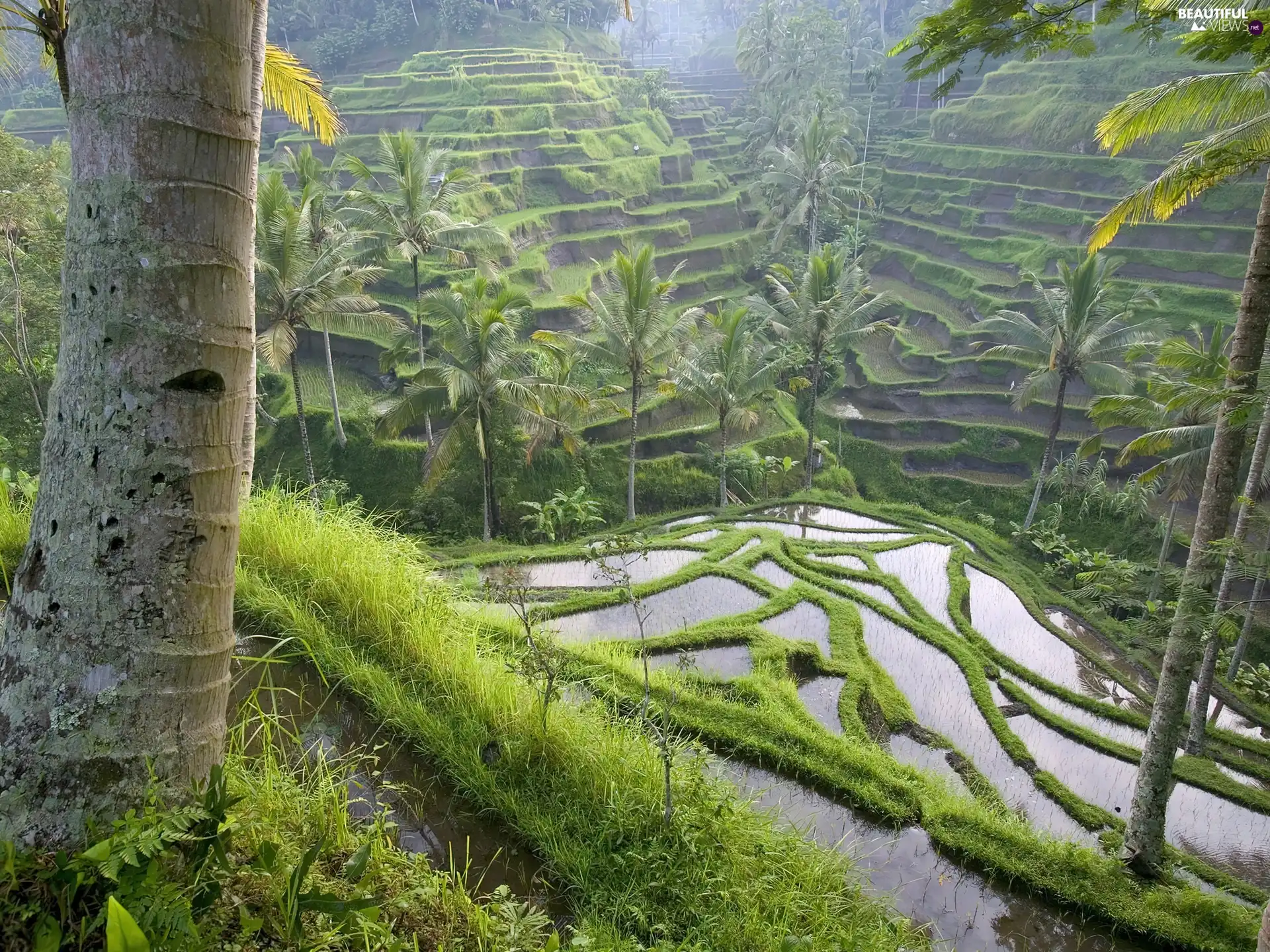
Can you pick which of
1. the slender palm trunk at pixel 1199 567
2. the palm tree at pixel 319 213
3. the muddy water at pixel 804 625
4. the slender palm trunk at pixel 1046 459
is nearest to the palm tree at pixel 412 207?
the palm tree at pixel 319 213

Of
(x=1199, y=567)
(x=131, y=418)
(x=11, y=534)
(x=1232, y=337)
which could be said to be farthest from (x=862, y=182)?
(x=131, y=418)

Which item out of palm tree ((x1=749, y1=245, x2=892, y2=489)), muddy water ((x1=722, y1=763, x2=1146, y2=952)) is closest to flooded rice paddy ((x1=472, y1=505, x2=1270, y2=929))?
muddy water ((x1=722, y1=763, x2=1146, y2=952))

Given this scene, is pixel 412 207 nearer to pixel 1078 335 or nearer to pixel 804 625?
pixel 804 625

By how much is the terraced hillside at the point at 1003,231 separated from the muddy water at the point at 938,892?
684 inches

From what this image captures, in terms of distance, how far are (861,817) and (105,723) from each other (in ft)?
17.0

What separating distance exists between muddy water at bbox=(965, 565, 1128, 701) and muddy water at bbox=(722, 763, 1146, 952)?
583cm

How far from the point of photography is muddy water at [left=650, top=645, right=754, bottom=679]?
783cm

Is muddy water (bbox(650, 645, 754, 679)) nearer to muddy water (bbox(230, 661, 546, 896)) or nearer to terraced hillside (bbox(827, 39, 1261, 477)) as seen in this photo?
muddy water (bbox(230, 661, 546, 896))

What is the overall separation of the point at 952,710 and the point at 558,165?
2506cm

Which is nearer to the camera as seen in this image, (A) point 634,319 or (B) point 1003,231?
(A) point 634,319

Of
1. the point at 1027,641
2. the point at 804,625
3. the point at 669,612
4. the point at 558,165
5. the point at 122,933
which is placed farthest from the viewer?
the point at 558,165

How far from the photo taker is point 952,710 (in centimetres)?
866

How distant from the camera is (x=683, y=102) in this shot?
1762 inches

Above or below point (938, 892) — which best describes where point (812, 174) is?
above
